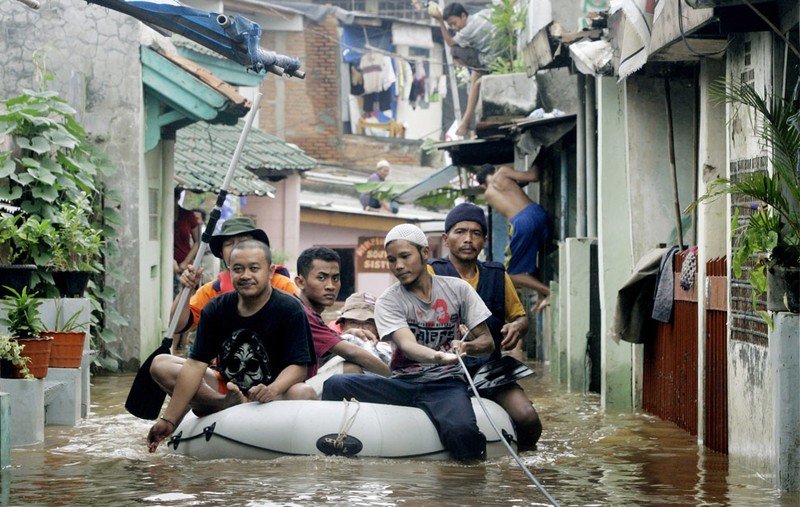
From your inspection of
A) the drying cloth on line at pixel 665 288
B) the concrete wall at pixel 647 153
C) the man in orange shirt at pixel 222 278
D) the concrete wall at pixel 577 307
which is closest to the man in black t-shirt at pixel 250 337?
the man in orange shirt at pixel 222 278

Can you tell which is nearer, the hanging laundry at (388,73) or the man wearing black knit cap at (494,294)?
the man wearing black knit cap at (494,294)

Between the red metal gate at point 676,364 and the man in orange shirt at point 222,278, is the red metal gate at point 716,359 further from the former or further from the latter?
the man in orange shirt at point 222,278

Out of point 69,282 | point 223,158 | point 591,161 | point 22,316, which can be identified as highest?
point 223,158

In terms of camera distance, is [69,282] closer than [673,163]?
No

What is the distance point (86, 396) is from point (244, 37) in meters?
3.51

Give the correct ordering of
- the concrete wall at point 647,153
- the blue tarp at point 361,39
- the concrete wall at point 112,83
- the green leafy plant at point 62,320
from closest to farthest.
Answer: the green leafy plant at point 62,320
the concrete wall at point 647,153
the concrete wall at point 112,83
the blue tarp at point 361,39

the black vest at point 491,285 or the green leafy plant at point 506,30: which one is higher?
the green leafy plant at point 506,30

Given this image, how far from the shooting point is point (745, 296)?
8828 millimetres

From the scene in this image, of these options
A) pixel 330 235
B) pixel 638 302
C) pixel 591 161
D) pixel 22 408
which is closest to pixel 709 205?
pixel 638 302

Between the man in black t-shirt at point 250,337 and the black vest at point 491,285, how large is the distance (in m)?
1.38

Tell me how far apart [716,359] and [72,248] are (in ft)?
20.3

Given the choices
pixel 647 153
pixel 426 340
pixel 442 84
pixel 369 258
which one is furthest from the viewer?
pixel 442 84

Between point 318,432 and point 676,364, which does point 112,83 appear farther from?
point 318,432

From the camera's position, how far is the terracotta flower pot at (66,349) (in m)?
11.3
